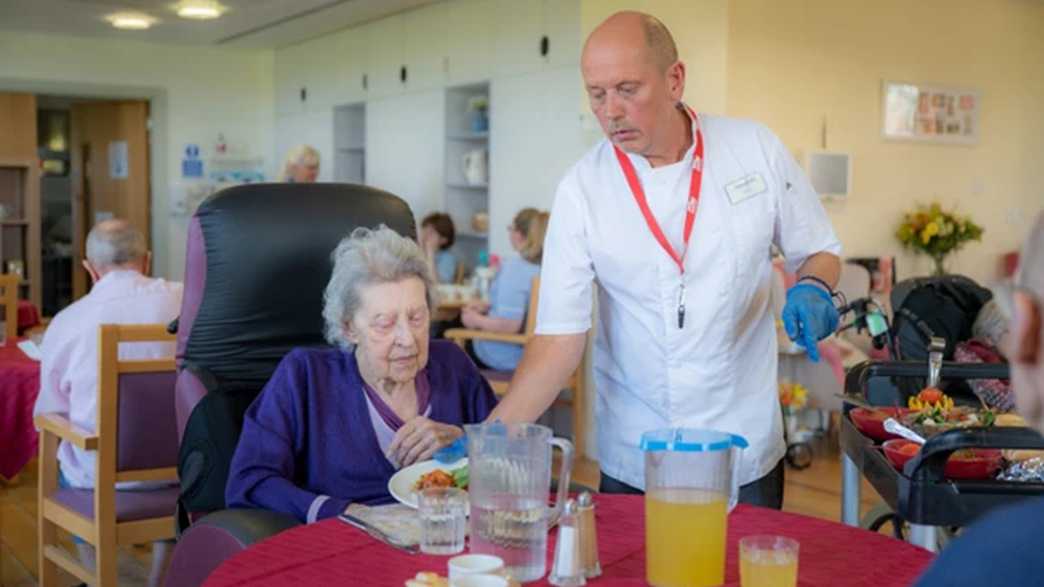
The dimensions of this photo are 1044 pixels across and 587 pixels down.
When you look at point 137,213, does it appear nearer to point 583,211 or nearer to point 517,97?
point 517,97

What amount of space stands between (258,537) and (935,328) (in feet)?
9.69

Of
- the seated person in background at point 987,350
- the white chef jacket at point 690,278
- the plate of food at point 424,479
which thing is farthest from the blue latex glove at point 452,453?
the seated person in background at point 987,350

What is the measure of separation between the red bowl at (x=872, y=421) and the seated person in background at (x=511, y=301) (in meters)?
3.19

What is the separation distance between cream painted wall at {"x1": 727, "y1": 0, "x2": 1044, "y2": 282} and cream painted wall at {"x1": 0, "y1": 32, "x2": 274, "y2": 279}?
15.7ft

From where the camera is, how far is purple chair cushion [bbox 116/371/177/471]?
314 centimetres

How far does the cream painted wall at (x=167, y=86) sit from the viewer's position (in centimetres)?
850

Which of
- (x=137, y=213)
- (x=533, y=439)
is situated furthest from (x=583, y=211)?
(x=137, y=213)

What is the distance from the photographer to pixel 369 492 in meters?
2.22

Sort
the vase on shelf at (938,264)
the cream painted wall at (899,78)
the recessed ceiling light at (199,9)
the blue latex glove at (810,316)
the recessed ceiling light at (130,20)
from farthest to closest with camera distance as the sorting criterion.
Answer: the recessed ceiling light at (130,20), the recessed ceiling light at (199,9), the vase on shelf at (938,264), the cream painted wall at (899,78), the blue latex glove at (810,316)

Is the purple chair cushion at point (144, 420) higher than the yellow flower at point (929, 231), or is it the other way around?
the yellow flower at point (929, 231)

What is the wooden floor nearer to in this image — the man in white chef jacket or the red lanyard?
the man in white chef jacket

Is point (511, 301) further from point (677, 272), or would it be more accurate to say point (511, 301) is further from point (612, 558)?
point (612, 558)

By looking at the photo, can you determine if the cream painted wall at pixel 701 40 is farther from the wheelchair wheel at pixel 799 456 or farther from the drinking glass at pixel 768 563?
the drinking glass at pixel 768 563

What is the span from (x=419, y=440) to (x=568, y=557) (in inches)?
27.4
